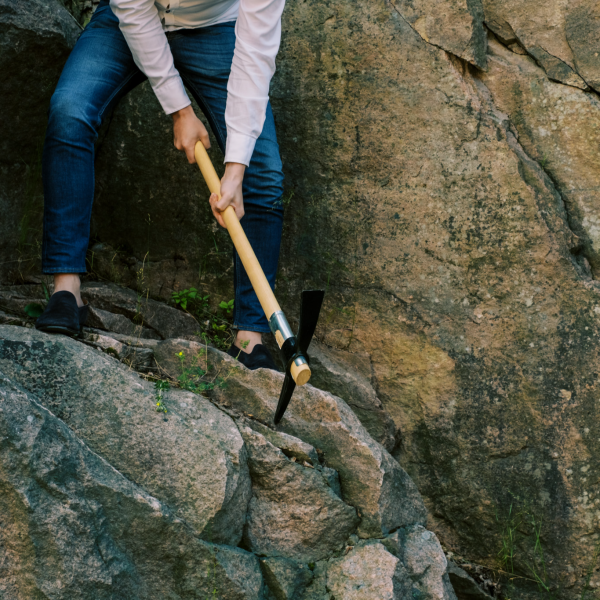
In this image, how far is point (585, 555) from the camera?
2436mm

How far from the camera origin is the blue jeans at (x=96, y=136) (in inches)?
84.4

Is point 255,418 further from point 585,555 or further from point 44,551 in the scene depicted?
point 585,555

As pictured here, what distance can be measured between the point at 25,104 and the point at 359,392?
1.93m

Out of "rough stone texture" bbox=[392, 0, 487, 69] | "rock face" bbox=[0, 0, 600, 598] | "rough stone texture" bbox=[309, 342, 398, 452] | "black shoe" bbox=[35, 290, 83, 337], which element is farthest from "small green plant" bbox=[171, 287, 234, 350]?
"rough stone texture" bbox=[392, 0, 487, 69]

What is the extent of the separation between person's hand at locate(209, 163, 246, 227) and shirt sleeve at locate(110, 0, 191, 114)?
36 cm

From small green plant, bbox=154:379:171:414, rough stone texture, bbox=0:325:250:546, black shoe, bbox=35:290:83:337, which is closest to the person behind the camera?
rough stone texture, bbox=0:325:250:546

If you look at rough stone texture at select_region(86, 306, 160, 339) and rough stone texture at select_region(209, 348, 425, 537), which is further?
rough stone texture at select_region(86, 306, 160, 339)

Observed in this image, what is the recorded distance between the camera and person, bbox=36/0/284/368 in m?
2.14

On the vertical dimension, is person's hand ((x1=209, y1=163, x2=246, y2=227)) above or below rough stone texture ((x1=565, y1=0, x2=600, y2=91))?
below

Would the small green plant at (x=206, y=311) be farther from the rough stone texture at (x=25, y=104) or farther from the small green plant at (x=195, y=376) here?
the rough stone texture at (x=25, y=104)

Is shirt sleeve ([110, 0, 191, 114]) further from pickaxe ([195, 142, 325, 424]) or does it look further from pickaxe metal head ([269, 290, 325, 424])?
pickaxe metal head ([269, 290, 325, 424])

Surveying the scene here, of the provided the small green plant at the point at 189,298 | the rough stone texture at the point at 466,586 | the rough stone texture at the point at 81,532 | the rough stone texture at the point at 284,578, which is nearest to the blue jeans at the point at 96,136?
the small green plant at the point at 189,298

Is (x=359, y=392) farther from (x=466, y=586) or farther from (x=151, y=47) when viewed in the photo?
(x=151, y=47)

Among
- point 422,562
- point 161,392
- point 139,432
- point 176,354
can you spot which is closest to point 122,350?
point 176,354
